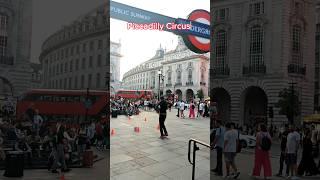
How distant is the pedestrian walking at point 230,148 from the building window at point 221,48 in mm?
761

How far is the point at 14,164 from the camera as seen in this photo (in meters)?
2.84

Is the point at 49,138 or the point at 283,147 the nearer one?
the point at 49,138

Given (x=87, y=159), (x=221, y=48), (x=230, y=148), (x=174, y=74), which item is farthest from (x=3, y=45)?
(x=230, y=148)

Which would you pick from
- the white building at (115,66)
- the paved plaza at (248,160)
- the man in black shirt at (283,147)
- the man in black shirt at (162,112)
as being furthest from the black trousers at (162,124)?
the man in black shirt at (283,147)

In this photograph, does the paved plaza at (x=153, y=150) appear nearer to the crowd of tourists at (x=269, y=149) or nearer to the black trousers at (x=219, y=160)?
the black trousers at (x=219, y=160)

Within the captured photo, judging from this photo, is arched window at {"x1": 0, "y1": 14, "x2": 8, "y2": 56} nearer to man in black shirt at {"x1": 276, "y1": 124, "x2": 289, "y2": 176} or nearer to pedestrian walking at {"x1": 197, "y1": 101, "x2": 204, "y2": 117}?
pedestrian walking at {"x1": 197, "y1": 101, "x2": 204, "y2": 117}

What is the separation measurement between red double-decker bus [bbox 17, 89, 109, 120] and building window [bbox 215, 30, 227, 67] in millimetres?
2056

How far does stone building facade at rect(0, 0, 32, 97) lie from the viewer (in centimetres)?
289

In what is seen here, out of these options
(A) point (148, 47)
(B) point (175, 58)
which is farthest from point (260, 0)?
(A) point (148, 47)

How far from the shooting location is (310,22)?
5.56m

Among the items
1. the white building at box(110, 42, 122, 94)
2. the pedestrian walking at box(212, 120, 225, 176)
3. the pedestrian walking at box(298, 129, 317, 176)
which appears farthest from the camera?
the pedestrian walking at box(298, 129, 317, 176)

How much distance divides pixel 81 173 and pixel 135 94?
2.62 feet

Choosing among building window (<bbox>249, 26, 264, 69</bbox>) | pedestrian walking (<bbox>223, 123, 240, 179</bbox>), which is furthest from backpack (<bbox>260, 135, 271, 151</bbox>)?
building window (<bbox>249, 26, 264, 69</bbox>)

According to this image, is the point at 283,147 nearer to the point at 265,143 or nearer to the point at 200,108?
the point at 265,143
